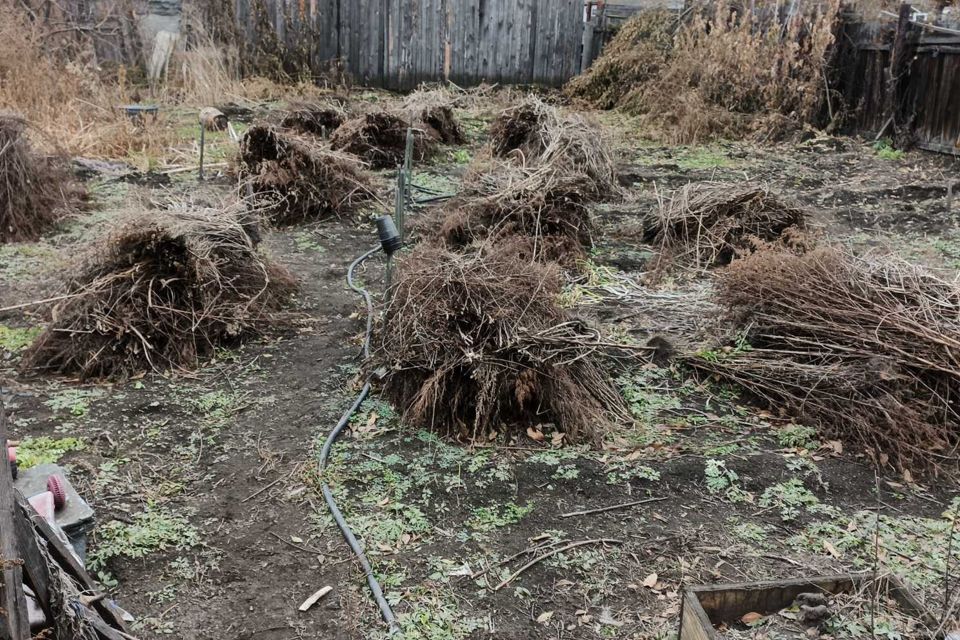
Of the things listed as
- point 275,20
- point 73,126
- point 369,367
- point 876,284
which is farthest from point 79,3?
point 876,284

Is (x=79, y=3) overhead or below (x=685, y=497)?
overhead

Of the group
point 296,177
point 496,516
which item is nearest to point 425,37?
point 296,177

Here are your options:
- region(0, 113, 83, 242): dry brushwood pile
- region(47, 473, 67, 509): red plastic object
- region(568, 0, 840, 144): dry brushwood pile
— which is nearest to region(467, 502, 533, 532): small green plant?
region(47, 473, 67, 509): red plastic object

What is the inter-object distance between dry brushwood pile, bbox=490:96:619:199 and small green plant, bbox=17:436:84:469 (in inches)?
183

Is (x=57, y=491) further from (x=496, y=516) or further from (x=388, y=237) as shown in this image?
(x=388, y=237)

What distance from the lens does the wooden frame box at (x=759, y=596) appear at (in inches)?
110

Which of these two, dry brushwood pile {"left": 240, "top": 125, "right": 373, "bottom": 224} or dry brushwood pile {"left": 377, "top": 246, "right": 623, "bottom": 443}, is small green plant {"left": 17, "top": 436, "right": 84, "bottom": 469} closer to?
dry brushwood pile {"left": 377, "top": 246, "right": 623, "bottom": 443}

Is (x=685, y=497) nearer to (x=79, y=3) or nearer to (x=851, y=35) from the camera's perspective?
(x=851, y=35)

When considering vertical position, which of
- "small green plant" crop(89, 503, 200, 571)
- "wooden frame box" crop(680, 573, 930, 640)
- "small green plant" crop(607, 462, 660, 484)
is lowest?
"small green plant" crop(89, 503, 200, 571)

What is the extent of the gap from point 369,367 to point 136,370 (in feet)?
4.73

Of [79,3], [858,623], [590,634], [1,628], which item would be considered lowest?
[590,634]

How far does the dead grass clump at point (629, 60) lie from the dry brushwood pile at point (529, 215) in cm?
699

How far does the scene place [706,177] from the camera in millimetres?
9891

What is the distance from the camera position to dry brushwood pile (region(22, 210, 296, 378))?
4.98 m
